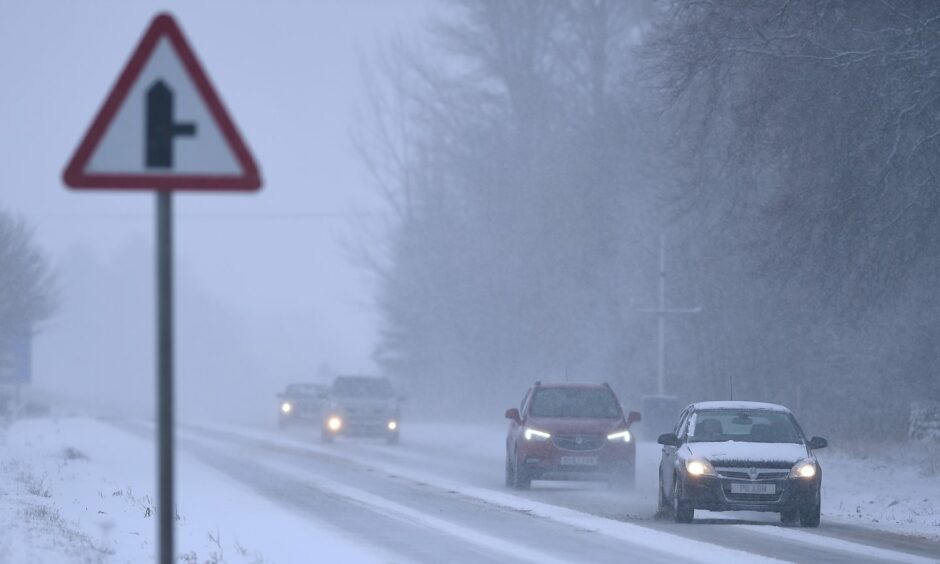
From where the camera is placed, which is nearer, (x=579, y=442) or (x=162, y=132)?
(x=162, y=132)

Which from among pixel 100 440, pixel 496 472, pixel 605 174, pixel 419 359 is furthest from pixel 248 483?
pixel 419 359

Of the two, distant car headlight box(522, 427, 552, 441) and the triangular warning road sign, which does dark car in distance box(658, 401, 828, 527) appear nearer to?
distant car headlight box(522, 427, 552, 441)

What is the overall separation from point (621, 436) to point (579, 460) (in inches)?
33.8

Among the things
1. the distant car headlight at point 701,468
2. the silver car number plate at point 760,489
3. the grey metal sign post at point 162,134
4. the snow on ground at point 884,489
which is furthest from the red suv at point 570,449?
the grey metal sign post at point 162,134

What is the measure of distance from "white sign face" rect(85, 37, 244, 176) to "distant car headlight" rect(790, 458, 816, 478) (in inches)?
520

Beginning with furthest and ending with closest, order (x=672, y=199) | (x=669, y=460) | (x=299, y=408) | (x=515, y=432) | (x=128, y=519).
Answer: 1. (x=299, y=408)
2. (x=672, y=199)
3. (x=515, y=432)
4. (x=669, y=460)
5. (x=128, y=519)

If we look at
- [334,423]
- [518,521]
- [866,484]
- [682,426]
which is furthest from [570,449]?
[334,423]

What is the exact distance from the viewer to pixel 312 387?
54.6 meters

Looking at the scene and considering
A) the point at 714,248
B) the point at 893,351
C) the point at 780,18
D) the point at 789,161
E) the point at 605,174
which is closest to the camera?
the point at 780,18

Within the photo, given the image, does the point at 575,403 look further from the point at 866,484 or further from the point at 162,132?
the point at 162,132

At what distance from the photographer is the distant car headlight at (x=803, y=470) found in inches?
713

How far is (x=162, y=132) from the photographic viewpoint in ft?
20.0

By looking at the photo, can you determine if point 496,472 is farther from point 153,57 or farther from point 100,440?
point 153,57

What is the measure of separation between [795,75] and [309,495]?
945 centimetres
